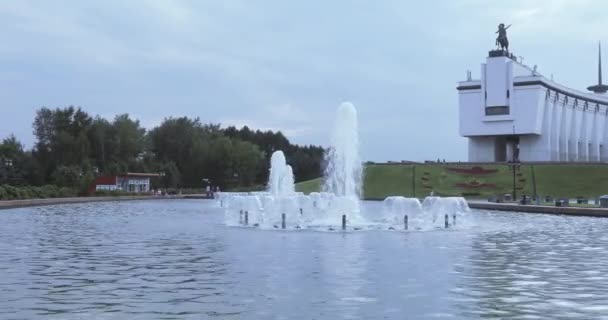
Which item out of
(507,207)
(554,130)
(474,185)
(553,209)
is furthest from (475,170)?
(553,209)

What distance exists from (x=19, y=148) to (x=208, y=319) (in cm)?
8248

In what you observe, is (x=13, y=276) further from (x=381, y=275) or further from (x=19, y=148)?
(x=19, y=148)

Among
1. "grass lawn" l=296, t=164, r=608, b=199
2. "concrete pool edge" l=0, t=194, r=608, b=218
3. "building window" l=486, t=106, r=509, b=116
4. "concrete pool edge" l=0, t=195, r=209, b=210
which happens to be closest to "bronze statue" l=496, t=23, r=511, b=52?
"building window" l=486, t=106, r=509, b=116

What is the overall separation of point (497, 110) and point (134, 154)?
148 ft

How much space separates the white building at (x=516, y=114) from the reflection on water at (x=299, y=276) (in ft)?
239

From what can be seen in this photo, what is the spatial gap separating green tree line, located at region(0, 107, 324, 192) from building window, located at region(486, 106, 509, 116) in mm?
24037

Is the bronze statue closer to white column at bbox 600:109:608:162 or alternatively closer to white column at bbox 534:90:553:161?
white column at bbox 534:90:553:161

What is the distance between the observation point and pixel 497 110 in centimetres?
9112

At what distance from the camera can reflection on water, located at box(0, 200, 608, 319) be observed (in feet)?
28.2

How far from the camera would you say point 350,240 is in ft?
59.8

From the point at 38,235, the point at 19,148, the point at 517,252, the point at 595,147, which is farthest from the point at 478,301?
the point at 595,147

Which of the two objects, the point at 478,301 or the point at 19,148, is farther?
the point at 19,148

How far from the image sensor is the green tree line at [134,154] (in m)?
78.4

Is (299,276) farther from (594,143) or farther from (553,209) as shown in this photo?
(594,143)
